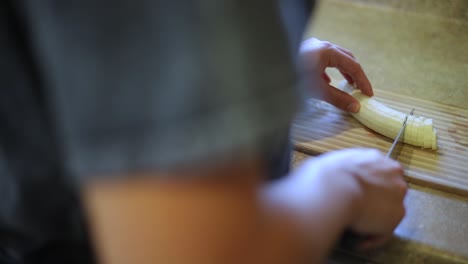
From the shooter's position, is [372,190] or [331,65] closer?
[372,190]

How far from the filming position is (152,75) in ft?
0.95

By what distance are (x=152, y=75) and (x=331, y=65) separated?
63 cm

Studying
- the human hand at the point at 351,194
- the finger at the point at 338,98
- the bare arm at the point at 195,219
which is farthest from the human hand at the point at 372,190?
the finger at the point at 338,98

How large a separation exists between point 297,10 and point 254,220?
0.28 metres

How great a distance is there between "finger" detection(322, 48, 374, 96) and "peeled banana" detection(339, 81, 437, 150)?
3cm

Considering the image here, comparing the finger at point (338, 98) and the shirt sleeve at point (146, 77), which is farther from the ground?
the shirt sleeve at point (146, 77)

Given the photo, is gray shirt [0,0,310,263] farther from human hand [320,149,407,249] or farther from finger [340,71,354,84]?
finger [340,71,354,84]

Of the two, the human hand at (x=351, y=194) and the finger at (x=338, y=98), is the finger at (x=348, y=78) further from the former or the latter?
the human hand at (x=351, y=194)

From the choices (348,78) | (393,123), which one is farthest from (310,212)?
(348,78)

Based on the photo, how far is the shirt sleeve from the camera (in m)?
0.28

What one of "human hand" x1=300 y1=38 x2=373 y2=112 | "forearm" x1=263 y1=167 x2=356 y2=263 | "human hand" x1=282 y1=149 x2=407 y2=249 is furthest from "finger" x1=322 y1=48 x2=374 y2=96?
"forearm" x1=263 y1=167 x2=356 y2=263

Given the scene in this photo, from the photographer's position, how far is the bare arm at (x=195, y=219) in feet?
1.02

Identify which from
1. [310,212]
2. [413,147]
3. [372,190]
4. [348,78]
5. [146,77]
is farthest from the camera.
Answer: [348,78]

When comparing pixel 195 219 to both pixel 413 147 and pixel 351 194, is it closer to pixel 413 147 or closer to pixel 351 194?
pixel 351 194
